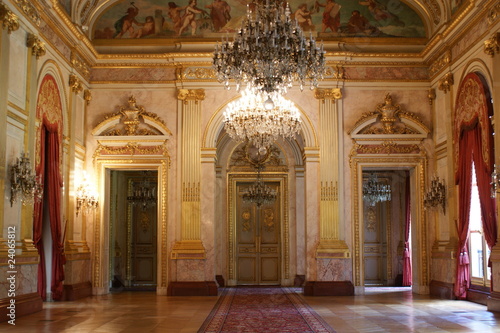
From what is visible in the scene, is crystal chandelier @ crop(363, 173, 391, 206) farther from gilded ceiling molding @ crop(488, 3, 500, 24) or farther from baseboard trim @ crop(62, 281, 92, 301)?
baseboard trim @ crop(62, 281, 92, 301)

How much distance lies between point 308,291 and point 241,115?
4.65 metres

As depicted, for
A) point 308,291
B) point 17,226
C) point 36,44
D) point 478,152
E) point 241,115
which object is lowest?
point 308,291

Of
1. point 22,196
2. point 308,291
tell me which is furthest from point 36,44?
point 308,291

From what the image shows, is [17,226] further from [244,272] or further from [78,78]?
[244,272]

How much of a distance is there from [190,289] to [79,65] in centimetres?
591

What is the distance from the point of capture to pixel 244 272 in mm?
19672

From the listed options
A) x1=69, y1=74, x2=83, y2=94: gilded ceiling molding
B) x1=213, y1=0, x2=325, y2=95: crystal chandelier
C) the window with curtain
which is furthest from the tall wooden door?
x1=213, y1=0, x2=325, y2=95: crystal chandelier

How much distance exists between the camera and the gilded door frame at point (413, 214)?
15172mm

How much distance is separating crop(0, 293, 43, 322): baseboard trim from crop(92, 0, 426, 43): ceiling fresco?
7280 mm

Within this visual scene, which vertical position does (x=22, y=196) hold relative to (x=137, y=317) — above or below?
above

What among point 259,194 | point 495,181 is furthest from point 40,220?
point 495,181

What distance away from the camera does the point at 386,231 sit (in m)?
20.0

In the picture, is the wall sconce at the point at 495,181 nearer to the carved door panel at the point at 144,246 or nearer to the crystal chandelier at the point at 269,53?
the crystal chandelier at the point at 269,53

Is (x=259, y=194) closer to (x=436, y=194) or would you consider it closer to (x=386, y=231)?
(x=386, y=231)
